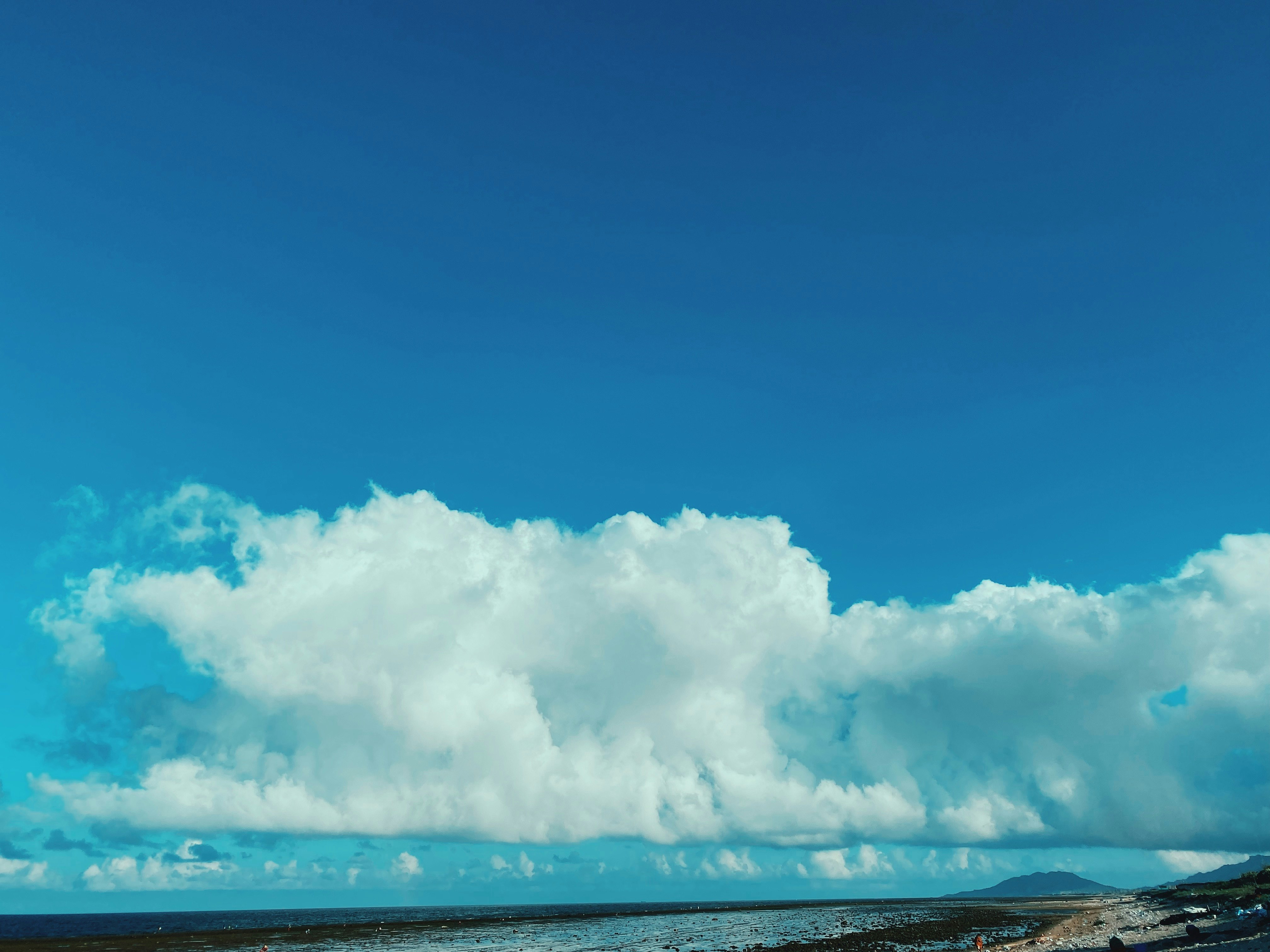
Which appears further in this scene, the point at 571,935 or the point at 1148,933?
the point at 571,935

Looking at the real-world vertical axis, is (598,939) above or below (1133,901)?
above

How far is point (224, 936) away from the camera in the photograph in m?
157

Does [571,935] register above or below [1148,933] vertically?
below

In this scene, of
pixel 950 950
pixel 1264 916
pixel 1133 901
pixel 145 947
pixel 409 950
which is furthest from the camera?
pixel 1133 901

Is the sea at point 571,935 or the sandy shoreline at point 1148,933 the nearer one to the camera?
the sandy shoreline at point 1148,933

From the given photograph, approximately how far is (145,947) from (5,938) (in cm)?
5661

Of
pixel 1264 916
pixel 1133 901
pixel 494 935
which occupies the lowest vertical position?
pixel 1133 901

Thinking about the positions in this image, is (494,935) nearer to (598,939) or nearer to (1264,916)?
(598,939)

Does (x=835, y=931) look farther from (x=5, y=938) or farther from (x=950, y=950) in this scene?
(x=5, y=938)

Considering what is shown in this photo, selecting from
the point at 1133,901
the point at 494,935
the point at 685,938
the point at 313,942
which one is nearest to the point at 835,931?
the point at 685,938

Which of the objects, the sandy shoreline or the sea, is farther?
the sea

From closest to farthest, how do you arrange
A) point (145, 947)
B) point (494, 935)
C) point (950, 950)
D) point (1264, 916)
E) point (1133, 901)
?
1. point (1264, 916)
2. point (950, 950)
3. point (145, 947)
4. point (494, 935)
5. point (1133, 901)

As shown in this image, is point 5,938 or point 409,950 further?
→ point 5,938

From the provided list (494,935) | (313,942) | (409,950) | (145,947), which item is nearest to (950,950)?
(409,950)
